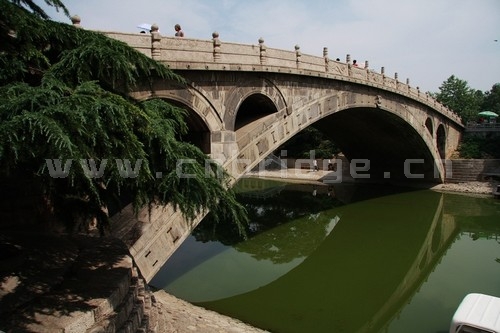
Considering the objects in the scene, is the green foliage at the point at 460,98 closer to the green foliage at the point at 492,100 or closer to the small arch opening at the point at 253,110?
the green foliage at the point at 492,100

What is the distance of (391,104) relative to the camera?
21328 millimetres

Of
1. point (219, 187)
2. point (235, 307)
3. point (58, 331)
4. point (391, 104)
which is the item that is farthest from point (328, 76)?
point (58, 331)

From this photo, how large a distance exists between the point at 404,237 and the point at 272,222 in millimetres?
6408

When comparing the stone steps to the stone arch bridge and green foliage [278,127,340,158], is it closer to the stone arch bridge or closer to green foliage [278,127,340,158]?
the stone arch bridge

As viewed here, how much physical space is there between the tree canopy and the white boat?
4.74m

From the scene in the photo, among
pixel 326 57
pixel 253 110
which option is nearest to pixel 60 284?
pixel 253 110

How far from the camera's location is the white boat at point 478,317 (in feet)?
22.2

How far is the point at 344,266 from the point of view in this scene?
13336mm

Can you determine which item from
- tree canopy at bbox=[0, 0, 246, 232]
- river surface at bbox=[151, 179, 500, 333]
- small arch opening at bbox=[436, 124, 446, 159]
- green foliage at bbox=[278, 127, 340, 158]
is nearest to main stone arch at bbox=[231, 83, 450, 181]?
small arch opening at bbox=[436, 124, 446, 159]

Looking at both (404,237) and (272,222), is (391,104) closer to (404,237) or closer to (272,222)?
(404,237)

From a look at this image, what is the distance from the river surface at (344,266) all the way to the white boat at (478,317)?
162 cm

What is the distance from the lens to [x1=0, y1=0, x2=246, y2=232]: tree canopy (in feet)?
13.1

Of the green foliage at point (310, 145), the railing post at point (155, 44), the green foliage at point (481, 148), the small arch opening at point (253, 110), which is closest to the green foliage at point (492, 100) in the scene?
the green foliage at point (481, 148)

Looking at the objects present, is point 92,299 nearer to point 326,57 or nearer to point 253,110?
point 253,110
